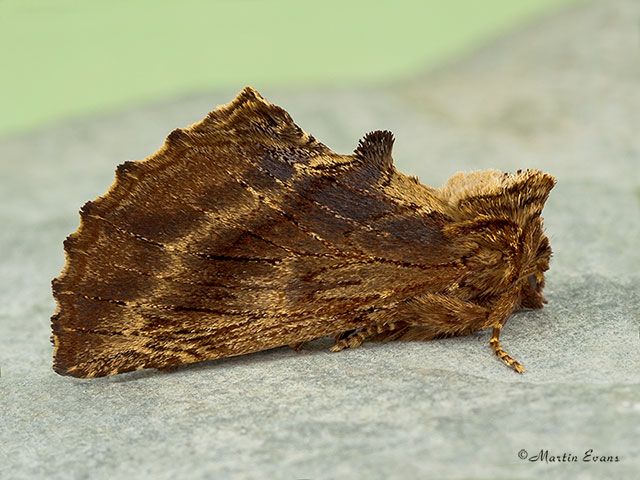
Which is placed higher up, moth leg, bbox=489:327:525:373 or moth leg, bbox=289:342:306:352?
moth leg, bbox=289:342:306:352

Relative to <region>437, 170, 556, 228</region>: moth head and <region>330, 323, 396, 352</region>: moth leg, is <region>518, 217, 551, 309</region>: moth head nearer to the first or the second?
<region>437, 170, 556, 228</region>: moth head

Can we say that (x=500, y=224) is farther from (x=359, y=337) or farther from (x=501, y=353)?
(x=359, y=337)

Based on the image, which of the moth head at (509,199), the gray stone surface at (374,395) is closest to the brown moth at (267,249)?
the moth head at (509,199)

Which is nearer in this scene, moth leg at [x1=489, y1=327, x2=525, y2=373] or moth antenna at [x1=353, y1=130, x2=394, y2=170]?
moth leg at [x1=489, y1=327, x2=525, y2=373]

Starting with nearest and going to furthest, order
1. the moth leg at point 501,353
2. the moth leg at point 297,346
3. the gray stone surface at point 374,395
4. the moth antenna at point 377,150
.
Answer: the gray stone surface at point 374,395
the moth leg at point 501,353
the moth antenna at point 377,150
the moth leg at point 297,346

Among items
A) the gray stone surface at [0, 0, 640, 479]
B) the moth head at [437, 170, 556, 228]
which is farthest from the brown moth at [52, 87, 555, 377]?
the gray stone surface at [0, 0, 640, 479]

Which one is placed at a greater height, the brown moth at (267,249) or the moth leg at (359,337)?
the brown moth at (267,249)

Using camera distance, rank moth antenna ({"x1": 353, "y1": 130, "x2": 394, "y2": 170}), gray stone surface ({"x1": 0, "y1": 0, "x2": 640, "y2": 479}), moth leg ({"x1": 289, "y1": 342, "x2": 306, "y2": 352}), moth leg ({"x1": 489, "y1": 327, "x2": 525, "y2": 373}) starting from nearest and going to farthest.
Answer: gray stone surface ({"x1": 0, "y1": 0, "x2": 640, "y2": 479})
moth leg ({"x1": 489, "y1": 327, "x2": 525, "y2": 373})
moth antenna ({"x1": 353, "y1": 130, "x2": 394, "y2": 170})
moth leg ({"x1": 289, "y1": 342, "x2": 306, "y2": 352})

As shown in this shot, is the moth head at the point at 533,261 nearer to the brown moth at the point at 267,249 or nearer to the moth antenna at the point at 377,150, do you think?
the brown moth at the point at 267,249
